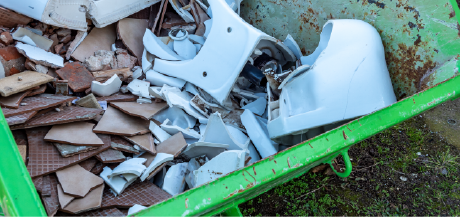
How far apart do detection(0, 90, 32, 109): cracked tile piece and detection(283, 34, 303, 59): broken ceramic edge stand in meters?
1.78

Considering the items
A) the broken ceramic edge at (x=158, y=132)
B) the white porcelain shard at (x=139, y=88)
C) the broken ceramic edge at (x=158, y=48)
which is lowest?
the broken ceramic edge at (x=158, y=132)

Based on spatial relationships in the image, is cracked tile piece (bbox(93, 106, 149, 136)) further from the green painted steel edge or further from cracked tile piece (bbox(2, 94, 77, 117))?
the green painted steel edge

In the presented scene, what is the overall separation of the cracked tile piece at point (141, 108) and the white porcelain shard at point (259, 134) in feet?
2.03

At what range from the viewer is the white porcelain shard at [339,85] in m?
1.61

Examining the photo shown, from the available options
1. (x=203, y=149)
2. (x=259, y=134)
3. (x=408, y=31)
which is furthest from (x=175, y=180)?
(x=408, y=31)

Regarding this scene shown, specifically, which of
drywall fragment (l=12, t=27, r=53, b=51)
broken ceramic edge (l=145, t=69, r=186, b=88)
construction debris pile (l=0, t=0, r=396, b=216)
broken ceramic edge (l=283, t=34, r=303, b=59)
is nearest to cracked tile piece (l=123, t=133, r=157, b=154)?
construction debris pile (l=0, t=0, r=396, b=216)

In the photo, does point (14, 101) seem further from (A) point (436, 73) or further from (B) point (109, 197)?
(A) point (436, 73)

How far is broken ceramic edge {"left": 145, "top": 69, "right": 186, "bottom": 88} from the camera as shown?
2.32 metres

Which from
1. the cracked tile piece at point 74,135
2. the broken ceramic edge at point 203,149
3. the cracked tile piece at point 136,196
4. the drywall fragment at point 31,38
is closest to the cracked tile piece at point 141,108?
the cracked tile piece at point 74,135

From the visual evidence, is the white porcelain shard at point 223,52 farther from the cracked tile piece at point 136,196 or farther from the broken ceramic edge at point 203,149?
the cracked tile piece at point 136,196

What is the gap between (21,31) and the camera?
215 cm

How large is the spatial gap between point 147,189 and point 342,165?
5.92ft

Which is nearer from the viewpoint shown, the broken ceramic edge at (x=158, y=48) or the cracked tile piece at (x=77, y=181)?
the cracked tile piece at (x=77, y=181)


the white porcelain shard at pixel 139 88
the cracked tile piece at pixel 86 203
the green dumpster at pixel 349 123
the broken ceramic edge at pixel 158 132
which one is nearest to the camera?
the green dumpster at pixel 349 123
